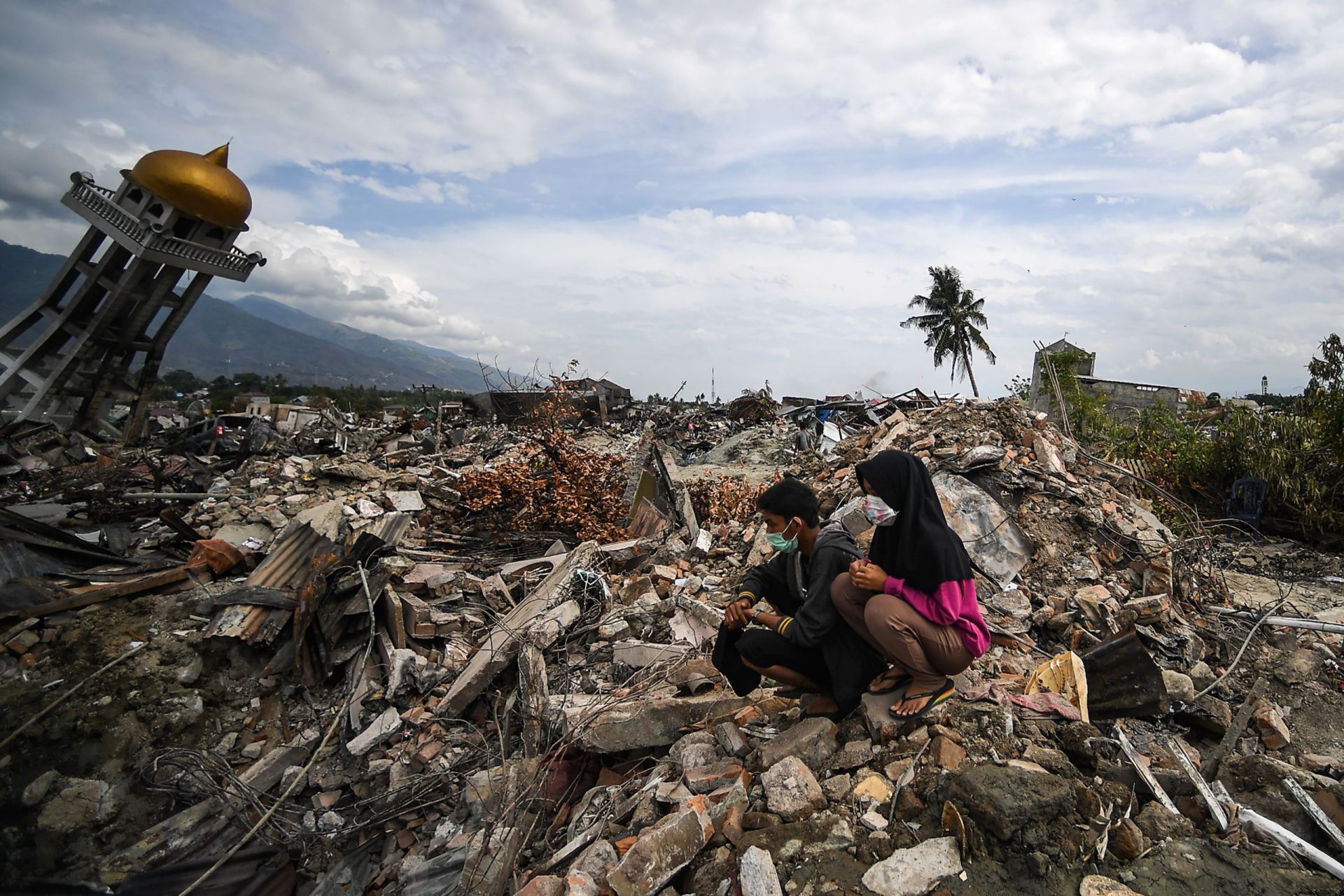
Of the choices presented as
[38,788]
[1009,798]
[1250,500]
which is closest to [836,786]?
[1009,798]

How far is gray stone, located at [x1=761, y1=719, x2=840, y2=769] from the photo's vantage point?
8.52ft

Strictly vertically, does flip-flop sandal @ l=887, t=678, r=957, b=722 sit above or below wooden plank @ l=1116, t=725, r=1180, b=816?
above

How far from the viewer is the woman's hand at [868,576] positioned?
8.00ft

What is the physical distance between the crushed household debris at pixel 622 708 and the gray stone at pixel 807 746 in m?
0.01

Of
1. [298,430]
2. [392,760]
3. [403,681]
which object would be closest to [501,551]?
[403,681]

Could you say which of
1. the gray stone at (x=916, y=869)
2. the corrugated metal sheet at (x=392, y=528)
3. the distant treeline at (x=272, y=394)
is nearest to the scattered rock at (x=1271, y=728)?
the gray stone at (x=916, y=869)

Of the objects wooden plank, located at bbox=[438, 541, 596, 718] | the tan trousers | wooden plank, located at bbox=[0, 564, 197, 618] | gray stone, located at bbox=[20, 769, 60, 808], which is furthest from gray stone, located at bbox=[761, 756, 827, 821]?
wooden plank, located at bbox=[0, 564, 197, 618]

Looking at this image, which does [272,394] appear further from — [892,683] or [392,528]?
[892,683]

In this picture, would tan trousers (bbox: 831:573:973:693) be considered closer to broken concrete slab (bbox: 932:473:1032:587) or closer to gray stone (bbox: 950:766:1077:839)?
gray stone (bbox: 950:766:1077:839)

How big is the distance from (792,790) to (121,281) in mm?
17652

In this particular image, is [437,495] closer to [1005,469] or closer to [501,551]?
[501,551]

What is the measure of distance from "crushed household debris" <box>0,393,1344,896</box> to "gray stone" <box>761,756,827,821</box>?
14mm

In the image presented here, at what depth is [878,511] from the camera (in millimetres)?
2352

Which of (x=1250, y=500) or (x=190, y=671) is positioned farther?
(x=1250, y=500)
